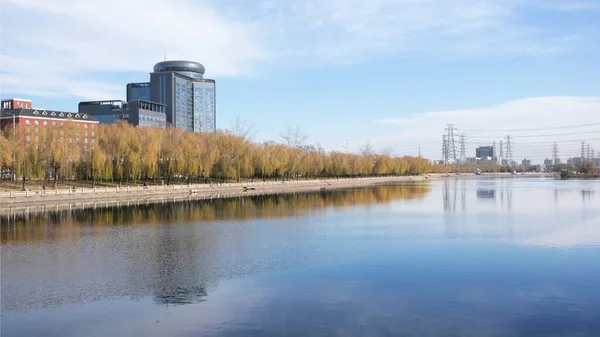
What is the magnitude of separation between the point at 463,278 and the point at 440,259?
2.32m

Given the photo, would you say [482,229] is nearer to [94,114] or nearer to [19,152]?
[19,152]

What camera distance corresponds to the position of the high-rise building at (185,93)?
127750 millimetres

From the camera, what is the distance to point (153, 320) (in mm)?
10125

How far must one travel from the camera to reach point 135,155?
46375 millimetres

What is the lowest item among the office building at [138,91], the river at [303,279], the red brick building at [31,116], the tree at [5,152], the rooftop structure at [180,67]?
the river at [303,279]

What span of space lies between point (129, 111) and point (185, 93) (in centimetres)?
2736

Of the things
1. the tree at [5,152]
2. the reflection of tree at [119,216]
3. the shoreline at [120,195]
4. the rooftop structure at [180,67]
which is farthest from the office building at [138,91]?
the reflection of tree at [119,216]

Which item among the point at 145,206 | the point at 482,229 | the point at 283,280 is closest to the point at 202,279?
the point at 283,280

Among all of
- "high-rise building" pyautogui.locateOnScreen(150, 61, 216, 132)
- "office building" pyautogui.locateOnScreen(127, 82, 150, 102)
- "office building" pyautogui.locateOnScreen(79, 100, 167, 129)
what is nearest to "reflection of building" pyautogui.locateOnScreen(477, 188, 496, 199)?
"office building" pyautogui.locateOnScreen(79, 100, 167, 129)

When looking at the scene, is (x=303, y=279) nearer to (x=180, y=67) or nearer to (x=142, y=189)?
(x=142, y=189)

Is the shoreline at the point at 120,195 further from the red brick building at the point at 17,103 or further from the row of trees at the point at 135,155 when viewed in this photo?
the red brick building at the point at 17,103

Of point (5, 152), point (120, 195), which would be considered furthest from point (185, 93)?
point (5, 152)

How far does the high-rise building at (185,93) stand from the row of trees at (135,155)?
6401cm

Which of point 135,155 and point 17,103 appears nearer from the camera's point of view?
point 135,155
